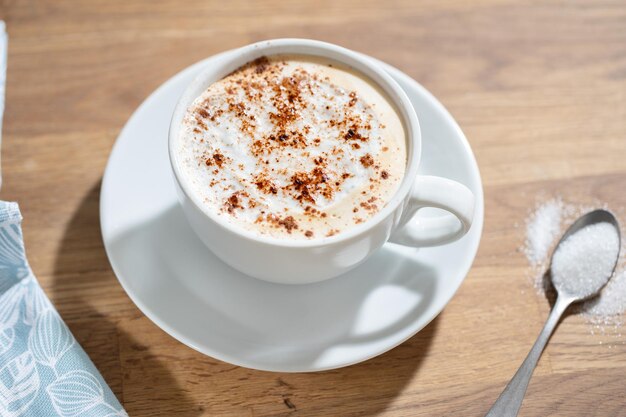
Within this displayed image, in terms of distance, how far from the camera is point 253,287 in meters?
1.08

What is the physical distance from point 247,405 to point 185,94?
0.49m

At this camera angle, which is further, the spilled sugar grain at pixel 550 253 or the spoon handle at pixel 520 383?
the spilled sugar grain at pixel 550 253

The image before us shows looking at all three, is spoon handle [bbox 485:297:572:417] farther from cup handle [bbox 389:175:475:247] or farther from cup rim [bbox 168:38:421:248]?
cup rim [bbox 168:38:421:248]

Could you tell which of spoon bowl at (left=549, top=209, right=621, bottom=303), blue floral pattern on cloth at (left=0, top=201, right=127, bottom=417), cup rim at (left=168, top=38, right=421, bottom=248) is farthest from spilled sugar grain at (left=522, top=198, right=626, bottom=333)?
blue floral pattern on cloth at (left=0, top=201, right=127, bottom=417)

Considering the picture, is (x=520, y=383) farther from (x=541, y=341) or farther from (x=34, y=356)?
(x=34, y=356)

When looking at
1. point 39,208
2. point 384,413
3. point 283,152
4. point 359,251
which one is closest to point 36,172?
point 39,208

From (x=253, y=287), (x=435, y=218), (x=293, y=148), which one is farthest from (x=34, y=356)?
(x=435, y=218)

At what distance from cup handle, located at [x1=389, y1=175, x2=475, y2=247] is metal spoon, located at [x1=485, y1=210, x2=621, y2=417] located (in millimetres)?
236

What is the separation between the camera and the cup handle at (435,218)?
998mm

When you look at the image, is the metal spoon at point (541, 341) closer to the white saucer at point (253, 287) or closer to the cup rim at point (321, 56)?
the white saucer at point (253, 287)

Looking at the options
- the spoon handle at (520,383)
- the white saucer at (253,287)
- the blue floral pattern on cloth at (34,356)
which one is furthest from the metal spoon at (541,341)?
the blue floral pattern on cloth at (34,356)

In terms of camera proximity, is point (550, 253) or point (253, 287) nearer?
point (253, 287)

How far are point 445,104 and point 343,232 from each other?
0.60 m

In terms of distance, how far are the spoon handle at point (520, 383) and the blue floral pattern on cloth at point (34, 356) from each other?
1.86ft
